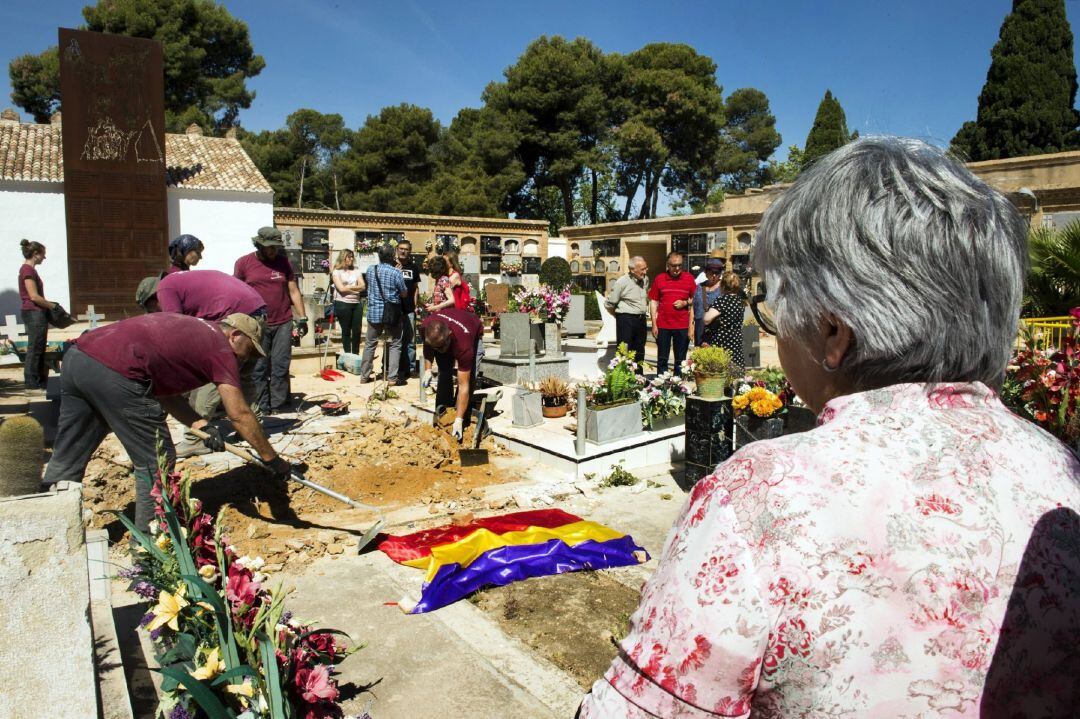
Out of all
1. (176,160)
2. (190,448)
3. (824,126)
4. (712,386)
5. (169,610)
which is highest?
(824,126)

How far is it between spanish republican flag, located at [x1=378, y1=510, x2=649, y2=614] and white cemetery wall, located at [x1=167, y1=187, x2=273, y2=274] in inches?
729

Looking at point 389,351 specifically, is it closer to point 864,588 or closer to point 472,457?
point 472,457

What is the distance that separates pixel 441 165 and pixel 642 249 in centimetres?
1594

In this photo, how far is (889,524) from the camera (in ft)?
2.82

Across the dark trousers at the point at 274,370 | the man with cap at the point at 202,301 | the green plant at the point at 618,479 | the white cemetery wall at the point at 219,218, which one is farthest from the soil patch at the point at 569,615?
the white cemetery wall at the point at 219,218

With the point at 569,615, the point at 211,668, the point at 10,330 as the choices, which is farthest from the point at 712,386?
the point at 10,330

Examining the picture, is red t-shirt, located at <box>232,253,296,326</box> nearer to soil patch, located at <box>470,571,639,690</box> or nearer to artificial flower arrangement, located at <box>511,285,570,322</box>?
artificial flower arrangement, located at <box>511,285,570,322</box>

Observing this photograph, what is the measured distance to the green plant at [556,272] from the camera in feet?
84.4

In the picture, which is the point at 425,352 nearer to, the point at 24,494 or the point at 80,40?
the point at 24,494

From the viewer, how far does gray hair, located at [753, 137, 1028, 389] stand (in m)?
0.96

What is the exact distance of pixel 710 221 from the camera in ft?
70.1

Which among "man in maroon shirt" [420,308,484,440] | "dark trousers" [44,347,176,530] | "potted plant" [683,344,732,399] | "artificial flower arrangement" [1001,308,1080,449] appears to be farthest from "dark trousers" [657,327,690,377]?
"dark trousers" [44,347,176,530]

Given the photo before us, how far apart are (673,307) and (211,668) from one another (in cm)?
759

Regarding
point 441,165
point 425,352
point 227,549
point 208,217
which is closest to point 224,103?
point 441,165
